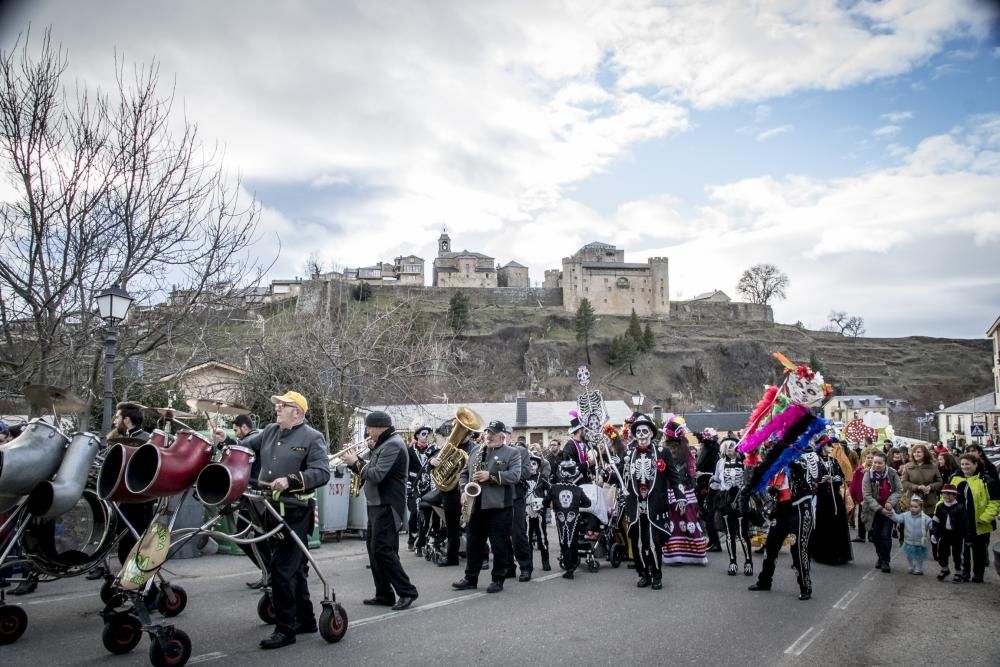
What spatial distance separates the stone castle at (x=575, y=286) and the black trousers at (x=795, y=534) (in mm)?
115698

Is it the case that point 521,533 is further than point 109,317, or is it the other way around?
point 521,533

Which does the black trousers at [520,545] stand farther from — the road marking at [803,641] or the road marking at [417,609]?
the road marking at [803,641]

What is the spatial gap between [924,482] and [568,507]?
19.9 feet

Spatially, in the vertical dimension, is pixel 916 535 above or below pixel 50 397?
below

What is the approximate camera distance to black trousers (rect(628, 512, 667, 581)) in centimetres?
971

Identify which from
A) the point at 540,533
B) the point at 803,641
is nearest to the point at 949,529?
the point at 803,641

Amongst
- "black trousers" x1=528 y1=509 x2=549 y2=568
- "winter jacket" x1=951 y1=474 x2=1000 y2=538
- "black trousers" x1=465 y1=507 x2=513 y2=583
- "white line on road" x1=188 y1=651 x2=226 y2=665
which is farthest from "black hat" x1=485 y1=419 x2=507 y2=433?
"winter jacket" x1=951 y1=474 x2=1000 y2=538

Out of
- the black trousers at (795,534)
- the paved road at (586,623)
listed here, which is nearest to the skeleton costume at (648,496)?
the paved road at (586,623)

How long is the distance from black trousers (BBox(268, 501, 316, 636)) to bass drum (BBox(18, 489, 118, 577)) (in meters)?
1.68

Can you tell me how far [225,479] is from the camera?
6.26 metres

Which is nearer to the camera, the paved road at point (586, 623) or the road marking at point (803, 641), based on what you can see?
the paved road at point (586, 623)

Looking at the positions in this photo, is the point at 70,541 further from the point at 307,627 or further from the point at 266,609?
the point at 307,627

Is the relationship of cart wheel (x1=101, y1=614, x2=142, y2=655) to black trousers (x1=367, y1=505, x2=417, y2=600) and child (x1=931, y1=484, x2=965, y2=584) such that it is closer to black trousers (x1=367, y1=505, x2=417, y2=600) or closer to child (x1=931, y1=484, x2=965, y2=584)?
black trousers (x1=367, y1=505, x2=417, y2=600)

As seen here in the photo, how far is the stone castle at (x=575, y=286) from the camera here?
13225cm
